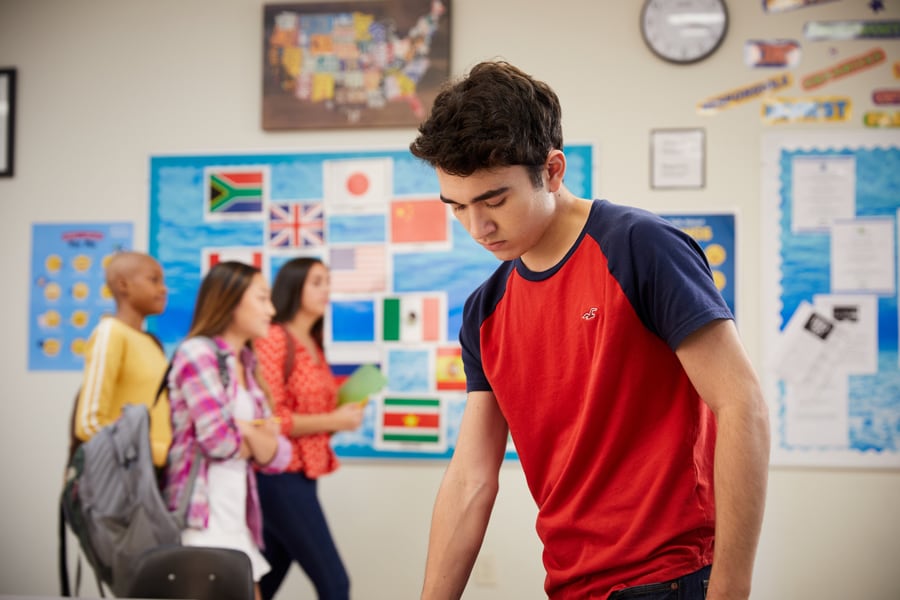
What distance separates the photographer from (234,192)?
3531 millimetres

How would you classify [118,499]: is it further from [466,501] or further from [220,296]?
[466,501]

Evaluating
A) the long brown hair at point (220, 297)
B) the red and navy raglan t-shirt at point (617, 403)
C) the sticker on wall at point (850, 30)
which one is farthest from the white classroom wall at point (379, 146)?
the red and navy raglan t-shirt at point (617, 403)

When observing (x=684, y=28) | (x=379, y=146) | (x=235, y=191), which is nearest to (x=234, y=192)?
(x=235, y=191)

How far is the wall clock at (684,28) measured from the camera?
327cm

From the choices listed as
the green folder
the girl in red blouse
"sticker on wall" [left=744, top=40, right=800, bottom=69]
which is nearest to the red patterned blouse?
the girl in red blouse

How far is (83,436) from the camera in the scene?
2.76 m

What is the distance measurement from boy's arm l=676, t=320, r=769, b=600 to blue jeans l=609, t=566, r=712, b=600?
0.08 metres

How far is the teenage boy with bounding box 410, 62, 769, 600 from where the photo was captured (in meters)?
1.08

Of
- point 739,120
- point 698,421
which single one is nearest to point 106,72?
point 739,120

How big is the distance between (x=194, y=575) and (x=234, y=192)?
1897 millimetres

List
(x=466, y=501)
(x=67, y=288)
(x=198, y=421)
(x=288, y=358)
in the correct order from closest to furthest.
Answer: (x=466, y=501)
(x=198, y=421)
(x=288, y=358)
(x=67, y=288)

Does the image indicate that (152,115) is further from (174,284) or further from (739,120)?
(739,120)

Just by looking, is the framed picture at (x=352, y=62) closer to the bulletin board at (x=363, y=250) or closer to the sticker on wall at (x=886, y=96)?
the bulletin board at (x=363, y=250)

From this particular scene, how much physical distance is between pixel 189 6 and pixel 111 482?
2101 millimetres
